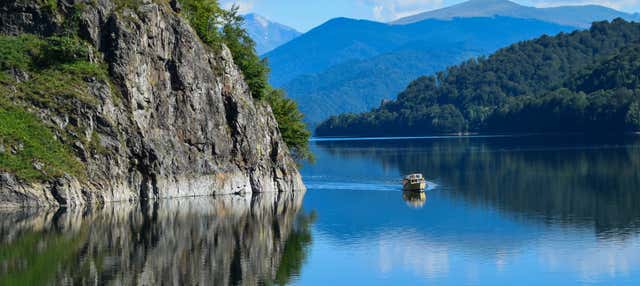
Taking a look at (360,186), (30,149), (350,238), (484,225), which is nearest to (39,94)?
(30,149)

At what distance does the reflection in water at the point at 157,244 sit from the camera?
52406 mm

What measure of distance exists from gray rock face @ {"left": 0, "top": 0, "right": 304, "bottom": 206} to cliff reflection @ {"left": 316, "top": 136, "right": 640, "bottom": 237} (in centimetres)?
2619

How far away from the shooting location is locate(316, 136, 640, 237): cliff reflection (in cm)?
8525

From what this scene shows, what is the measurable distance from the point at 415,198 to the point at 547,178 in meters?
25.7

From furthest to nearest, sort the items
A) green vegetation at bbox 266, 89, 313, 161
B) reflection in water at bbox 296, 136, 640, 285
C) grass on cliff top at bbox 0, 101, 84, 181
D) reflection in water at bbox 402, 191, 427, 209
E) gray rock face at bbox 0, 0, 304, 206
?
green vegetation at bbox 266, 89, 313, 161, reflection in water at bbox 402, 191, 427, 209, gray rock face at bbox 0, 0, 304, 206, grass on cliff top at bbox 0, 101, 84, 181, reflection in water at bbox 296, 136, 640, 285

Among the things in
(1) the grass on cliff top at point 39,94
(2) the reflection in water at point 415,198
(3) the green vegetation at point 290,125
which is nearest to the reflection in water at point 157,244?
(1) the grass on cliff top at point 39,94

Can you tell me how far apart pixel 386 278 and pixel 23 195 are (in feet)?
124

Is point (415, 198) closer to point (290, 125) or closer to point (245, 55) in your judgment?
point (290, 125)

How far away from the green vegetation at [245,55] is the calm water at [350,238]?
8.62 metres

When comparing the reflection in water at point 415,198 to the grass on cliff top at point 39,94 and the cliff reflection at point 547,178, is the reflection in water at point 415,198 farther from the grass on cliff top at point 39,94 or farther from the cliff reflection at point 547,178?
the grass on cliff top at point 39,94

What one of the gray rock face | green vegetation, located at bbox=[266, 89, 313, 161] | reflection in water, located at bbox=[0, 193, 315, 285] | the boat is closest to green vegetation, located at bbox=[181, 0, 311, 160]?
green vegetation, located at bbox=[266, 89, 313, 161]

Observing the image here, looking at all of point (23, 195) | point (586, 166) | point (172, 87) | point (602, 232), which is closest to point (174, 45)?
point (172, 87)

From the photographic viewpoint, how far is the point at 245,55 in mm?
114750

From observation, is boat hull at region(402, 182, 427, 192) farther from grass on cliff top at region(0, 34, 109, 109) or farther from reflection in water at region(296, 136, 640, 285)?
grass on cliff top at region(0, 34, 109, 109)
